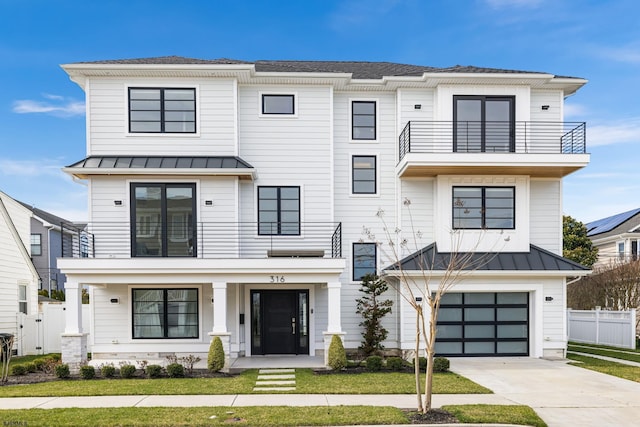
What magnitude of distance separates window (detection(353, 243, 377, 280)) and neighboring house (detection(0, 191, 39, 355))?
40.9 feet

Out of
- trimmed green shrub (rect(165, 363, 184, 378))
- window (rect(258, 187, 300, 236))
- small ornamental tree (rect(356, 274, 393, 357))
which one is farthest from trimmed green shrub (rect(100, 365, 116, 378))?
small ornamental tree (rect(356, 274, 393, 357))

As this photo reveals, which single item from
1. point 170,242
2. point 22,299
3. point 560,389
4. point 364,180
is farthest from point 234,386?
point 22,299

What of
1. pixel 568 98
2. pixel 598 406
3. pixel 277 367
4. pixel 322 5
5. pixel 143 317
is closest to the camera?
pixel 598 406

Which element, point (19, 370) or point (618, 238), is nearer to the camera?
point (19, 370)

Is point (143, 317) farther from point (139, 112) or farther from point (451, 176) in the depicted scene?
point (451, 176)

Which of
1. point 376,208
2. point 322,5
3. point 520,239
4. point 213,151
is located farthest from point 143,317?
point 322,5

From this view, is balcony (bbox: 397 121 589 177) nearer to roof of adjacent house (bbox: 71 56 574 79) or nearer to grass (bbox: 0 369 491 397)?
roof of adjacent house (bbox: 71 56 574 79)

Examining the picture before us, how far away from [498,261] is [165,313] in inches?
414

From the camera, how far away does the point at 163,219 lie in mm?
14648

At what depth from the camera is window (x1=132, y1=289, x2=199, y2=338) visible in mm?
14844

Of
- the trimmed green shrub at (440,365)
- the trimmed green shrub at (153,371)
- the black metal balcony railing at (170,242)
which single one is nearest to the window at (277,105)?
the black metal balcony railing at (170,242)

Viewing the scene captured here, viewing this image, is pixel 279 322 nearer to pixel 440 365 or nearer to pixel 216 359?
pixel 216 359

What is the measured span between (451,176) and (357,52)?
8911 mm

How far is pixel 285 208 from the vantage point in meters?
15.5
